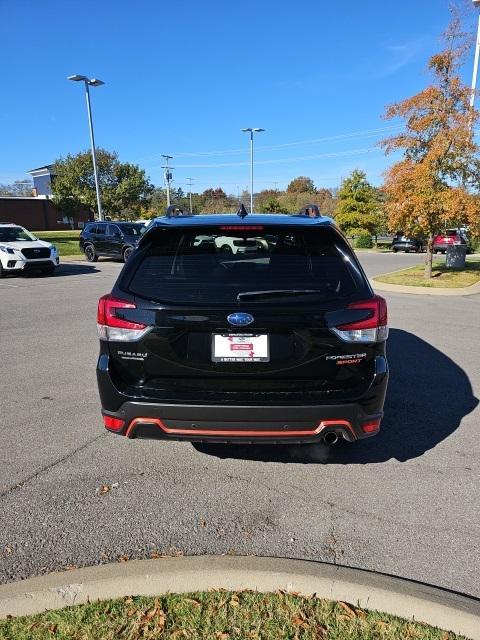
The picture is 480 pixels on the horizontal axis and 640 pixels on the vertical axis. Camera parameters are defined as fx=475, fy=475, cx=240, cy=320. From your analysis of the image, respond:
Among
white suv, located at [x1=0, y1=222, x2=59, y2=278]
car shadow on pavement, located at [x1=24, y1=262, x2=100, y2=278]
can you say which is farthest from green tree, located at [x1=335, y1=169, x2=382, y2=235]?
white suv, located at [x1=0, y1=222, x2=59, y2=278]

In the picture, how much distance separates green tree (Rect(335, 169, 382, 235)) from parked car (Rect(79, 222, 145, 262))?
18311 millimetres

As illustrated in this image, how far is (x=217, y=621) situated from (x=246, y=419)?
1.03 metres

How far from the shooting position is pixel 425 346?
693 centimetres

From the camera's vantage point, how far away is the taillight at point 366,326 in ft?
9.12

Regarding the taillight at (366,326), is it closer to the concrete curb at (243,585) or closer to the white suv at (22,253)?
the concrete curb at (243,585)

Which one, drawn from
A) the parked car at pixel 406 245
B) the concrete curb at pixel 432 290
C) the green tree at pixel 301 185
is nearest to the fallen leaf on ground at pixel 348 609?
the concrete curb at pixel 432 290

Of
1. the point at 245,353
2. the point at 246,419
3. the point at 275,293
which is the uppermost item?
the point at 275,293

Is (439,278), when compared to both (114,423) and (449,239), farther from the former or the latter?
(449,239)

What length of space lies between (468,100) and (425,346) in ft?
33.1

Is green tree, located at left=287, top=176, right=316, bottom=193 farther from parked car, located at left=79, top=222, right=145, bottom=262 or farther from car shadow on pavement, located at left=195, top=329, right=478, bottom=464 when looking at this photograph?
car shadow on pavement, located at left=195, top=329, right=478, bottom=464

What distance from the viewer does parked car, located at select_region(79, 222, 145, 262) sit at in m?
21.6

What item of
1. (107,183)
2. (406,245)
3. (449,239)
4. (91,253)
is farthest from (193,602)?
(107,183)

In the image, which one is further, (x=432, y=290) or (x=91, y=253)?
(x=91, y=253)

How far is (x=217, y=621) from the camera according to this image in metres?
2.07
